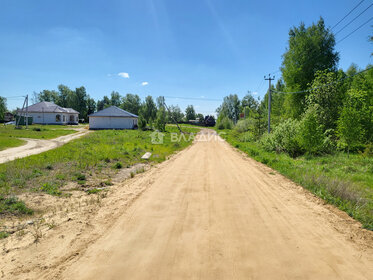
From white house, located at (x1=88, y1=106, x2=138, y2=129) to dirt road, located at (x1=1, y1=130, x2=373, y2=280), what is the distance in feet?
128

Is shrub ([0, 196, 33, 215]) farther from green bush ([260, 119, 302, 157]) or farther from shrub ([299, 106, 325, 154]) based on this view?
green bush ([260, 119, 302, 157])

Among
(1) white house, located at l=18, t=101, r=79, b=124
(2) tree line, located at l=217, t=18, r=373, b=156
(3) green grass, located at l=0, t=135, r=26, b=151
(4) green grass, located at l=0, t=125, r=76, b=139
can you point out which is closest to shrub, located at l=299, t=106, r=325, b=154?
(2) tree line, located at l=217, t=18, r=373, b=156

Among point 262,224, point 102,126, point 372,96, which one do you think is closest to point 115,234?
point 262,224

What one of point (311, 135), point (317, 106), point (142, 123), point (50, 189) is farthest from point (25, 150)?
point (317, 106)

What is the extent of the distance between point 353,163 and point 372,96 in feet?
53.2

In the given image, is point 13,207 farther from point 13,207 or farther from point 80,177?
point 80,177

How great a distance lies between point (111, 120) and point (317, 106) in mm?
36087

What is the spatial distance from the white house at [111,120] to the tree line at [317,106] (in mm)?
23000

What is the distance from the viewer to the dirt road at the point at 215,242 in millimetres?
3289

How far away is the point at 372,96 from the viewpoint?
24.1 meters

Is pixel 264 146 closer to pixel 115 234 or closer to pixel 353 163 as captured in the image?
pixel 353 163

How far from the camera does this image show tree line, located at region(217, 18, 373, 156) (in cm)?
1565

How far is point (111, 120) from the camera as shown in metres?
43.1

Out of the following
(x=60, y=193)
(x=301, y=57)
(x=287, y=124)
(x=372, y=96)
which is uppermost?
(x=301, y=57)
